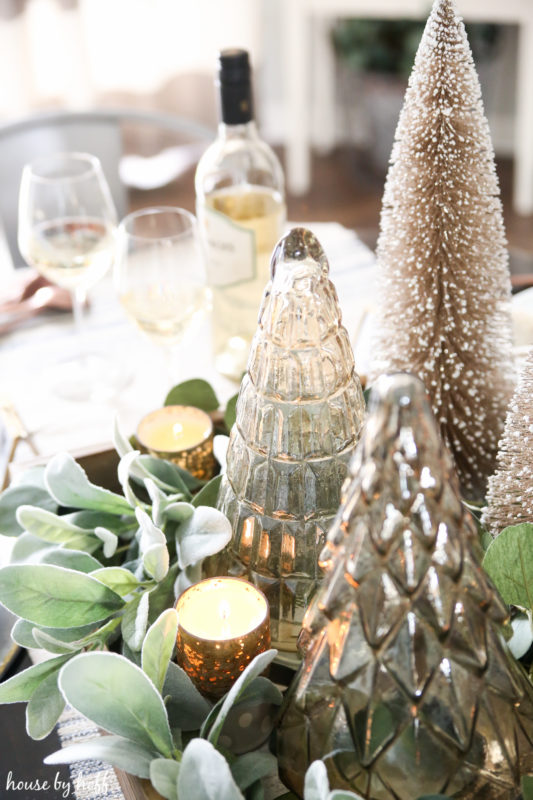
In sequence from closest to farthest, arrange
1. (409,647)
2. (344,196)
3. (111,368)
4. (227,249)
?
(409,647)
(227,249)
(111,368)
(344,196)

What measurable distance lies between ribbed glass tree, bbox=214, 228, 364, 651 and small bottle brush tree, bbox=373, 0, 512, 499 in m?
0.12

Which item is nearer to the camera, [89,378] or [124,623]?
[124,623]

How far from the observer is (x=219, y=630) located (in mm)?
422

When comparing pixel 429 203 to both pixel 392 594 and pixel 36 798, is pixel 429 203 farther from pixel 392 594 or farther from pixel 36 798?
pixel 36 798

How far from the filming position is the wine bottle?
2.42 feet

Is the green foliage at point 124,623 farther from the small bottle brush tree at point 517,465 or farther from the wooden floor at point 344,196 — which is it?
the wooden floor at point 344,196

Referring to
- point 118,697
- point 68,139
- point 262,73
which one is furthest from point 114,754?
point 262,73

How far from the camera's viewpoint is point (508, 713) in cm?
35

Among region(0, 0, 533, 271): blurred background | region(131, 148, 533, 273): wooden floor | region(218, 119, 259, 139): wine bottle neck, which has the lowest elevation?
region(131, 148, 533, 273): wooden floor

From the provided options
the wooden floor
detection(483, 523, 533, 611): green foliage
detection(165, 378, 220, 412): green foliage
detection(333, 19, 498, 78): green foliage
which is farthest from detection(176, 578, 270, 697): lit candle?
detection(333, 19, 498, 78): green foliage

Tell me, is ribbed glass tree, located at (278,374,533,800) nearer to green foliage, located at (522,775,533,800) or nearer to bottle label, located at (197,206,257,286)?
green foliage, located at (522,775,533,800)

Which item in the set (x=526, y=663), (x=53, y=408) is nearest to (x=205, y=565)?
(x=526, y=663)

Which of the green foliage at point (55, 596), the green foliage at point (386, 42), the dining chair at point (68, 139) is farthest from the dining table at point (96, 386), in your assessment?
the green foliage at point (386, 42)

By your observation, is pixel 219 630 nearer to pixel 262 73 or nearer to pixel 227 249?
pixel 227 249
